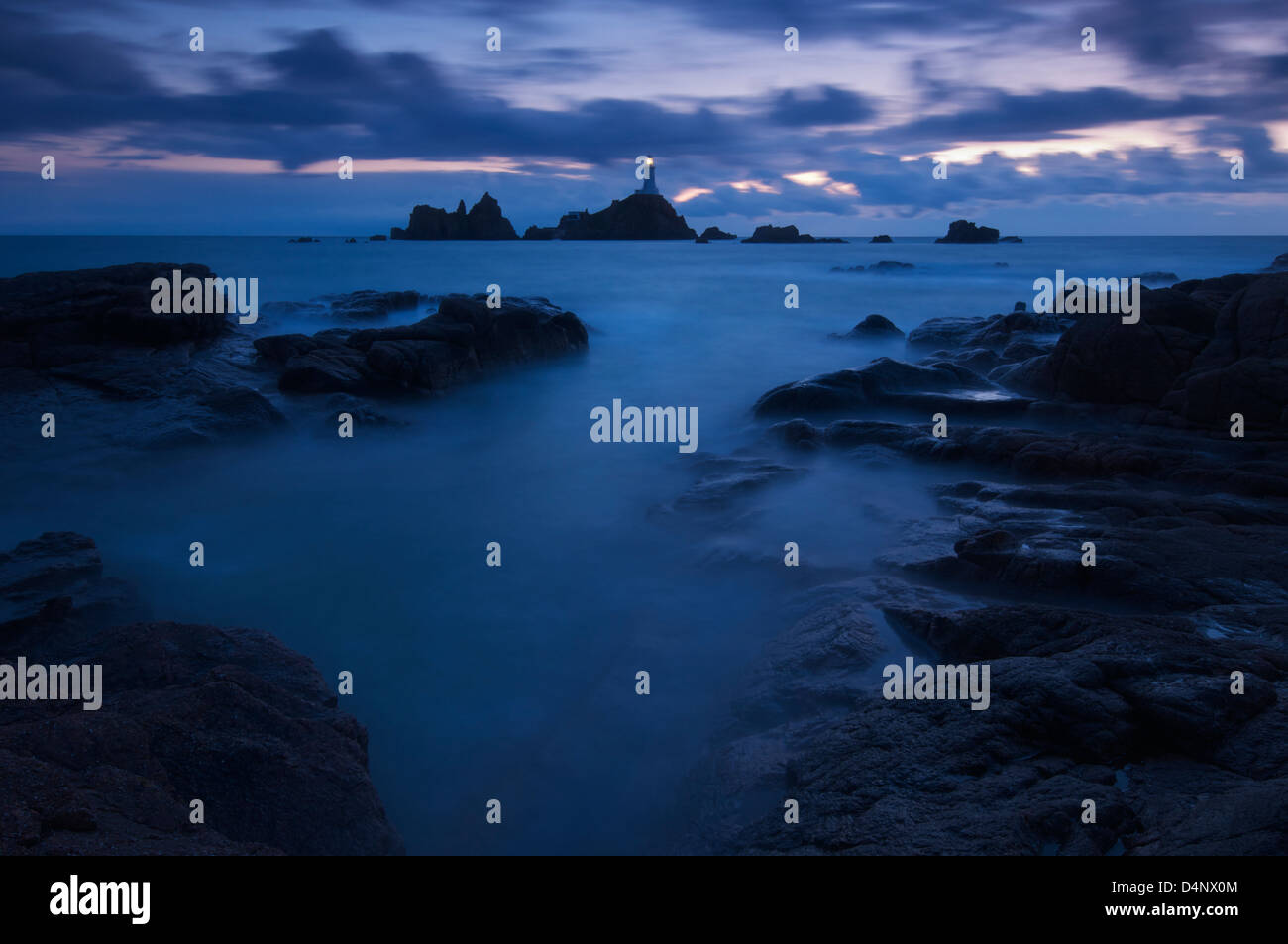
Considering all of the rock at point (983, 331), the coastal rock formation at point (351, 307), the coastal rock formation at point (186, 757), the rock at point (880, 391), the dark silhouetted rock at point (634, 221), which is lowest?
the coastal rock formation at point (186, 757)

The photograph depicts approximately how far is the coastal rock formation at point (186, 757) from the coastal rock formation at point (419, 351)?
10.8 metres

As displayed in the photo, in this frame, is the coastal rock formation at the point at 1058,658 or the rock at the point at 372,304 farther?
the rock at the point at 372,304

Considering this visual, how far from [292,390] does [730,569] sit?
36.2 feet

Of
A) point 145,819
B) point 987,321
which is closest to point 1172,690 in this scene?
point 145,819

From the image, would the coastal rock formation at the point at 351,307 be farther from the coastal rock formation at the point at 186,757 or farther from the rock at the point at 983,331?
the coastal rock formation at the point at 186,757

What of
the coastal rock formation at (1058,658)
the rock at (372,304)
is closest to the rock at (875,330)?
the coastal rock formation at (1058,658)

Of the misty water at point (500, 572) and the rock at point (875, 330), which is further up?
the rock at point (875, 330)

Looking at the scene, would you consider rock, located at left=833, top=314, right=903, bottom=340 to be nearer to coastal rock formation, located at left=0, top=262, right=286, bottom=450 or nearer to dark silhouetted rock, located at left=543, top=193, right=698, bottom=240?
coastal rock formation, located at left=0, top=262, right=286, bottom=450

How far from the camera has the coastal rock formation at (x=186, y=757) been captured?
3.47m

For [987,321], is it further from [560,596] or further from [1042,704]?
[1042,704]

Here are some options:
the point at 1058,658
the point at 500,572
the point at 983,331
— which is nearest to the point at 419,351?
the point at 500,572

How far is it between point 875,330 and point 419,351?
52.3 feet

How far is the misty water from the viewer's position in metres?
6.05
